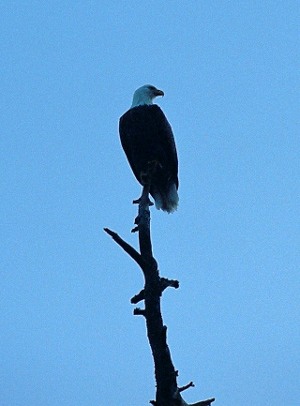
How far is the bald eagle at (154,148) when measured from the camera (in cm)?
866

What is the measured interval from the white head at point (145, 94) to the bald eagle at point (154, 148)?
10.6 inches

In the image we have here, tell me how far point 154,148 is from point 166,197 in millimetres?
633

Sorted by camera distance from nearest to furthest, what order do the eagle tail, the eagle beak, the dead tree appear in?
the dead tree → the eagle tail → the eagle beak

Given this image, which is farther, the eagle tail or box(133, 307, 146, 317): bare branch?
the eagle tail

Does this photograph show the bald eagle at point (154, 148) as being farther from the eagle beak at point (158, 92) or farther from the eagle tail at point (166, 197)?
the eagle beak at point (158, 92)

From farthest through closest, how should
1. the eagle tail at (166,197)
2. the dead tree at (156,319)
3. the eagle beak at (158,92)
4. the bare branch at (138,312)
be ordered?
the eagle beak at (158,92) → the eagle tail at (166,197) → the bare branch at (138,312) → the dead tree at (156,319)

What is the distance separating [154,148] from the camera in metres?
8.66

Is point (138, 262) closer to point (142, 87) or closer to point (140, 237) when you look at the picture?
point (140, 237)

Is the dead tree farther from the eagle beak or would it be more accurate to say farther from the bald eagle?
the eagle beak

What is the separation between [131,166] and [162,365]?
4780mm

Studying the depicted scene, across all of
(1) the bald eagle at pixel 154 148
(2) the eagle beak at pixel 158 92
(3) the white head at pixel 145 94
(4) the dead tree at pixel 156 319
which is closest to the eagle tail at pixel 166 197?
(1) the bald eagle at pixel 154 148

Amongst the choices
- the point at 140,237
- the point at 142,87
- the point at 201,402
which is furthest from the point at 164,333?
the point at 142,87

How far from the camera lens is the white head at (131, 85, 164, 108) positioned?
9.36 m

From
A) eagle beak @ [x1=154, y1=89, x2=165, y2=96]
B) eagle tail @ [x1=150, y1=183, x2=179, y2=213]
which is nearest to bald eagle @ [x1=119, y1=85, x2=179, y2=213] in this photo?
eagle tail @ [x1=150, y1=183, x2=179, y2=213]
